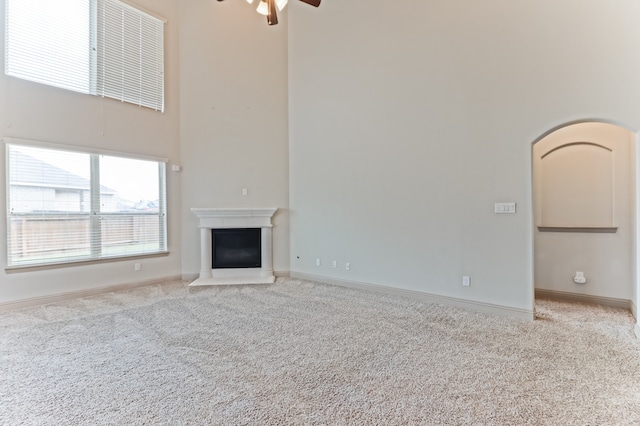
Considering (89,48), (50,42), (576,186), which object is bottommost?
(576,186)

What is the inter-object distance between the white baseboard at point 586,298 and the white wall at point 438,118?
139 cm

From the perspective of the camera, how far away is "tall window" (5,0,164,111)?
4.16 meters

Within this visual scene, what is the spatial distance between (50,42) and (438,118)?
553 centimetres

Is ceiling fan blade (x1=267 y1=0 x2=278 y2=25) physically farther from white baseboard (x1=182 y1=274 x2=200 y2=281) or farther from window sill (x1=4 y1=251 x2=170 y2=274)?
white baseboard (x1=182 y1=274 x2=200 y2=281)

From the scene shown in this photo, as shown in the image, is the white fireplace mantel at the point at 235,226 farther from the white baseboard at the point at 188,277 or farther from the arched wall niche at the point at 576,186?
the arched wall niche at the point at 576,186

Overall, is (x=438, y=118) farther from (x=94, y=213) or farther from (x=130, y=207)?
(x=94, y=213)

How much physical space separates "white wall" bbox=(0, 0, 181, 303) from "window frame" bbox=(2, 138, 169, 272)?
0.06 meters

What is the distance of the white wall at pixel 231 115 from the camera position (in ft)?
18.8

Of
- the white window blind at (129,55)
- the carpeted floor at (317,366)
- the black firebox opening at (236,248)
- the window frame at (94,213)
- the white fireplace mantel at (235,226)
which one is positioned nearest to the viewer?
the carpeted floor at (317,366)

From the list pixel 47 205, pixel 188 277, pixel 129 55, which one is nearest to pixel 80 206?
pixel 47 205

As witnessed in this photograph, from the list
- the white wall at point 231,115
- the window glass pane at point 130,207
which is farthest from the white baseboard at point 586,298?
the window glass pane at point 130,207

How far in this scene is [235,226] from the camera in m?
5.74

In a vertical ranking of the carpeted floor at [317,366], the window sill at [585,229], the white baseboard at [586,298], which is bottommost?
the carpeted floor at [317,366]

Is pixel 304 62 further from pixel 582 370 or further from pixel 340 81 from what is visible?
pixel 582 370
